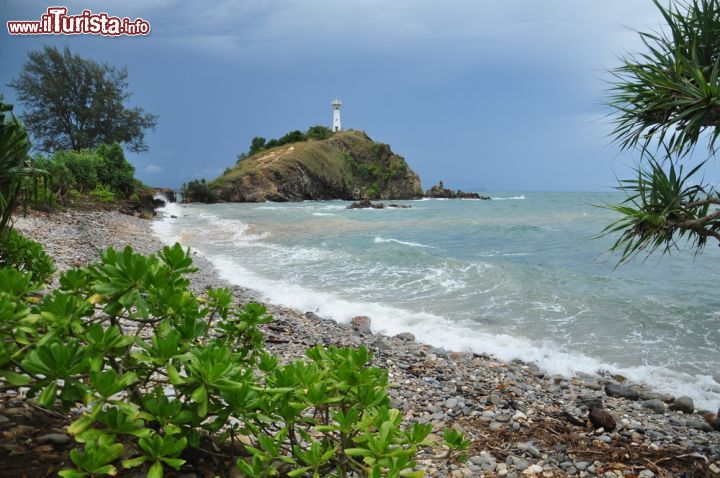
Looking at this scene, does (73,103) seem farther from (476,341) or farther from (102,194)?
(476,341)

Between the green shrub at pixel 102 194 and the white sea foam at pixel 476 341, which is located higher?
the green shrub at pixel 102 194

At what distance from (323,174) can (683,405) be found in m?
83.0

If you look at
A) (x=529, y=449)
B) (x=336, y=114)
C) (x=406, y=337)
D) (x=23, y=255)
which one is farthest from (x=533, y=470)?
(x=336, y=114)

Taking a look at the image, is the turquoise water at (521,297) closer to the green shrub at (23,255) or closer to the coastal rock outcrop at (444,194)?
the green shrub at (23,255)

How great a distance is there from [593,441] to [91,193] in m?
31.0

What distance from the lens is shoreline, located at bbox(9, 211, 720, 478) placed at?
391 cm

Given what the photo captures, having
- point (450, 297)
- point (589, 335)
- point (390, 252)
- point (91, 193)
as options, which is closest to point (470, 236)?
point (390, 252)

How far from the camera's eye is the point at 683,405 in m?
5.60

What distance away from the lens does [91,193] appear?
27844 mm

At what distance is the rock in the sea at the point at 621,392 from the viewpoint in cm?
581

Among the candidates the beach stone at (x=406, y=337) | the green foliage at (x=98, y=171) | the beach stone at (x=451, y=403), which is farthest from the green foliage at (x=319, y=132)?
the beach stone at (x=451, y=403)

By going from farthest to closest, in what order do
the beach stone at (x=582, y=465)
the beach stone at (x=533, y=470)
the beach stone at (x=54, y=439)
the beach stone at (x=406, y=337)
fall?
1. the beach stone at (x=406, y=337)
2. the beach stone at (x=582, y=465)
3. the beach stone at (x=533, y=470)
4. the beach stone at (x=54, y=439)

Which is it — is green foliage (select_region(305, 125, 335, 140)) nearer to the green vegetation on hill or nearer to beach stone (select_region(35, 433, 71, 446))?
the green vegetation on hill

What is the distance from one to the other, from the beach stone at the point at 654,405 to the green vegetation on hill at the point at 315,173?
228 feet
